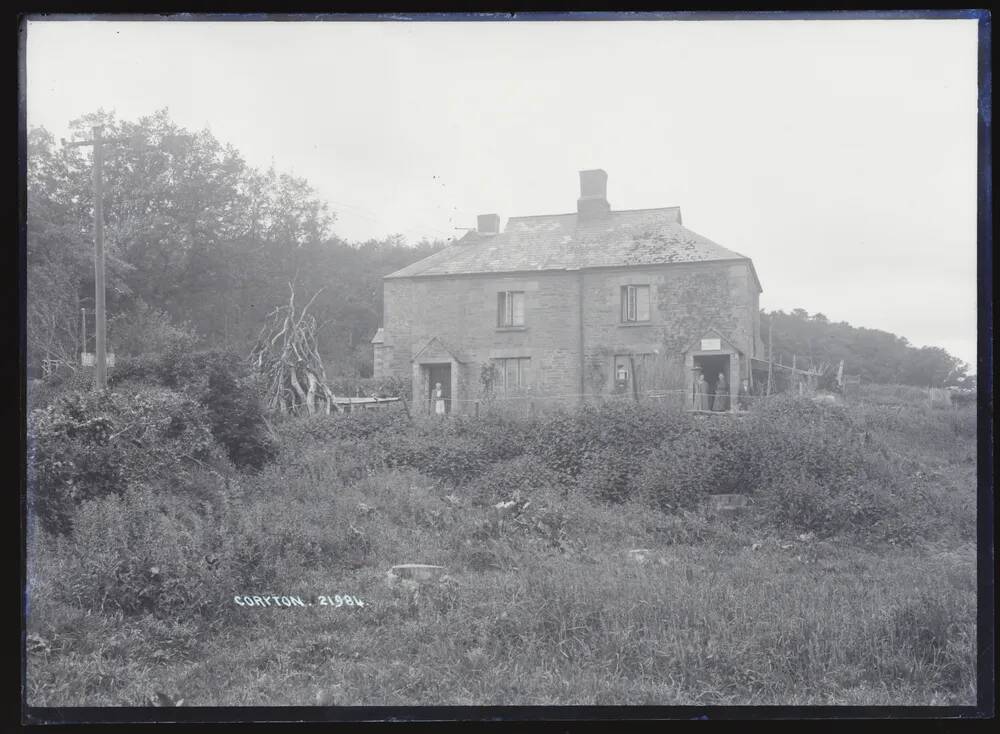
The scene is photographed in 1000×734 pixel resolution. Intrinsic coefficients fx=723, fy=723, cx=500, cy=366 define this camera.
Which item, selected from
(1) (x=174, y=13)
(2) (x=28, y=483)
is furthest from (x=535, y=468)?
(1) (x=174, y=13)

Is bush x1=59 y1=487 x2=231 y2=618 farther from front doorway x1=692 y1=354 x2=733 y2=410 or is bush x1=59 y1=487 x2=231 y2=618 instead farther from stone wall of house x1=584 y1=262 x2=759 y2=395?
front doorway x1=692 y1=354 x2=733 y2=410

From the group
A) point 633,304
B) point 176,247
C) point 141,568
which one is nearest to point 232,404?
point 176,247

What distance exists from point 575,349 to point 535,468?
423 cm

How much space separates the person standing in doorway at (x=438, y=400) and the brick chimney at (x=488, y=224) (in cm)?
323

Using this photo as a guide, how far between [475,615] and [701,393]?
348 inches

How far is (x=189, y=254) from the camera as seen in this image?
945 cm

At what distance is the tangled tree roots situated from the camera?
1045cm

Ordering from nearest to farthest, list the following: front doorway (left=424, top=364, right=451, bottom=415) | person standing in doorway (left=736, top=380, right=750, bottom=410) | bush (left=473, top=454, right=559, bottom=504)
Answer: bush (left=473, top=454, right=559, bottom=504), front doorway (left=424, top=364, right=451, bottom=415), person standing in doorway (left=736, top=380, right=750, bottom=410)

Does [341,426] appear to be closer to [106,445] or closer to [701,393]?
[106,445]

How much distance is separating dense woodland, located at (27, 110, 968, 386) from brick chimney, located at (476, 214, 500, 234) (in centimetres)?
64

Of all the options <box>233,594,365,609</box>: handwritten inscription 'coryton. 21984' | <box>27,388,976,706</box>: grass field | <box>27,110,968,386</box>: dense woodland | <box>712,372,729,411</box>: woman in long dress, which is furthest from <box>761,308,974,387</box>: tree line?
<box>233,594,365,609</box>: handwritten inscription 'coryton. 21984'

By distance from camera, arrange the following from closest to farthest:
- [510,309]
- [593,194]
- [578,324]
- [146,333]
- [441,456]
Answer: [146,333] < [593,194] < [441,456] < [510,309] < [578,324]

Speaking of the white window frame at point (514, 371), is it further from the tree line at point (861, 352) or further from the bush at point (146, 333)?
the bush at point (146, 333)

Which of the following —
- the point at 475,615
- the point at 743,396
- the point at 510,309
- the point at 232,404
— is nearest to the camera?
the point at 475,615
